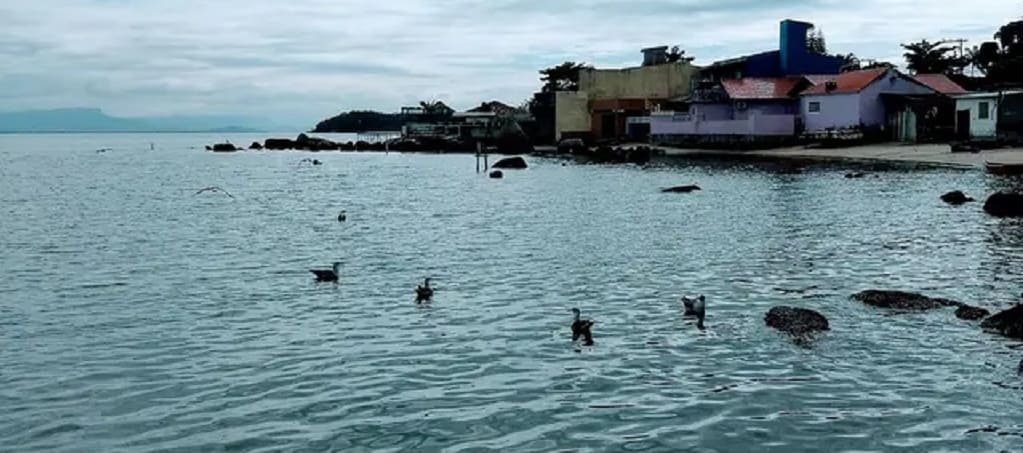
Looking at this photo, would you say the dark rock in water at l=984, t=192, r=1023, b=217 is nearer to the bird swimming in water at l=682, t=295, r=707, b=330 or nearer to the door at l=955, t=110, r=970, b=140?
the bird swimming in water at l=682, t=295, r=707, b=330

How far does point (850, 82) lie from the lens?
78688mm

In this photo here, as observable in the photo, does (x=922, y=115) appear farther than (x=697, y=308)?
Yes

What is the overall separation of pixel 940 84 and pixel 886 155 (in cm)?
1458

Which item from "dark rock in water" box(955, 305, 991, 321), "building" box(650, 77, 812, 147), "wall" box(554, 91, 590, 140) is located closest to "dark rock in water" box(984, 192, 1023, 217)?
"dark rock in water" box(955, 305, 991, 321)

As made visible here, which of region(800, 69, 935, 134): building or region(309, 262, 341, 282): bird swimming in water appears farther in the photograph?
region(800, 69, 935, 134): building

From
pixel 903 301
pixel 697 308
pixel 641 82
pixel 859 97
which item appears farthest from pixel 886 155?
pixel 697 308

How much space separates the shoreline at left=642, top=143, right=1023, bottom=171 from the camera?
199ft

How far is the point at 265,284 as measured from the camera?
2288 cm

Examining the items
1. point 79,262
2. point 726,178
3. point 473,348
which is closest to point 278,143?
point 726,178

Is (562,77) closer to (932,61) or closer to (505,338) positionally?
(932,61)

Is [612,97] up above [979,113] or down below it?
above

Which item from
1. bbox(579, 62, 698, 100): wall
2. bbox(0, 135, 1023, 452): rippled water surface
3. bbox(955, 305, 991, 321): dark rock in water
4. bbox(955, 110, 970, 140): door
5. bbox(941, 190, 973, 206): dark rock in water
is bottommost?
bbox(0, 135, 1023, 452): rippled water surface

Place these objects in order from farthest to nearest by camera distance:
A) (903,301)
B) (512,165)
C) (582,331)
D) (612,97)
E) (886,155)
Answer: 1. (612,97)
2. (512,165)
3. (886,155)
4. (903,301)
5. (582,331)

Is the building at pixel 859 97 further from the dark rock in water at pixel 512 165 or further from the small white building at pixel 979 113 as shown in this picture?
the dark rock in water at pixel 512 165
